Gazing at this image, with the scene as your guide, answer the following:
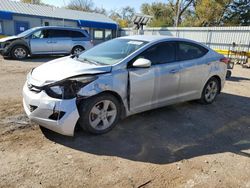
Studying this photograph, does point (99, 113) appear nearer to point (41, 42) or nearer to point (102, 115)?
point (102, 115)

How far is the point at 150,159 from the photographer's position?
3158 mm

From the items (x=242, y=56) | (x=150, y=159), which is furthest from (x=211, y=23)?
(x=150, y=159)

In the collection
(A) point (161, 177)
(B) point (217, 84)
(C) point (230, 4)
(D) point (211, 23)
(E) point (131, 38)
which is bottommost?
(A) point (161, 177)

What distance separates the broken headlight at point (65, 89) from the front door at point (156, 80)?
95 cm

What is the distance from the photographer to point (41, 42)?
1216 centimetres

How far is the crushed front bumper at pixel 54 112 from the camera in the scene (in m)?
3.22

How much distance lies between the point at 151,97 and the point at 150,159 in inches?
53.0

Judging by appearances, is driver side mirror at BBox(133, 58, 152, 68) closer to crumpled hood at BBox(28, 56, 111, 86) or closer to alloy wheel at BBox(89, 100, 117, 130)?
crumpled hood at BBox(28, 56, 111, 86)

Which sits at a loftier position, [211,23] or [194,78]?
[211,23]

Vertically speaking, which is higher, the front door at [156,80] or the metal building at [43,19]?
the metal building at [43,19]

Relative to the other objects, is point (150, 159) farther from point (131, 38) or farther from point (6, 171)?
point (131, 38)

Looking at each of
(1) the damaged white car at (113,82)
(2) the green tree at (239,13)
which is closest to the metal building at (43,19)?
(2) the green tree at (239,13)

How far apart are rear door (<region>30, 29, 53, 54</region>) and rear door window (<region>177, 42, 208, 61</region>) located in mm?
9321

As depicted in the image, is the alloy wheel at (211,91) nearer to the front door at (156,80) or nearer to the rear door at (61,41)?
the front door at (156,80)
